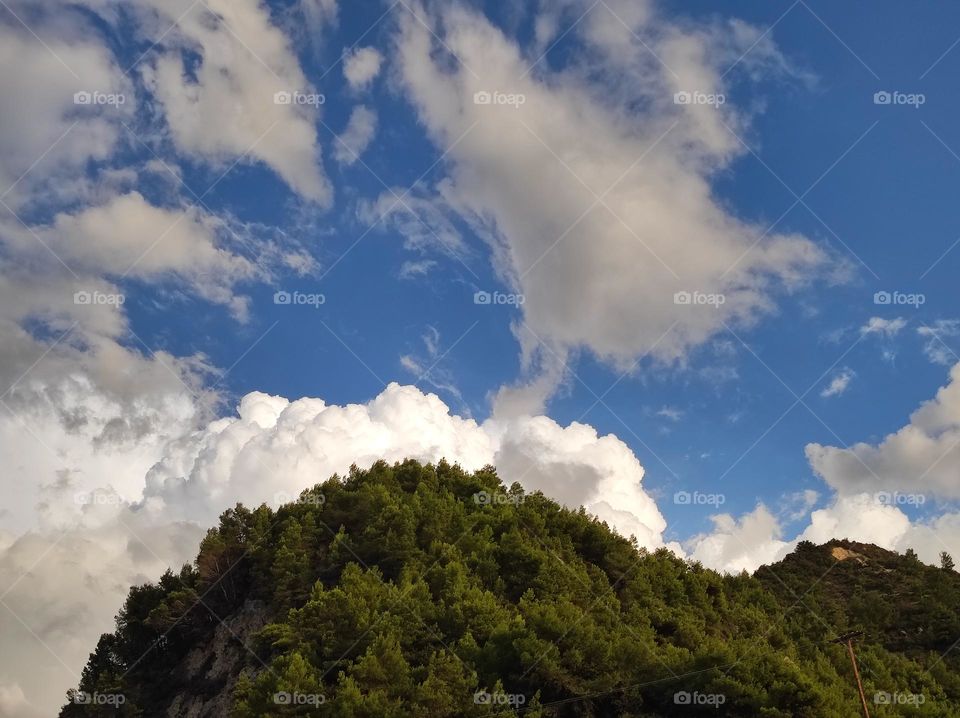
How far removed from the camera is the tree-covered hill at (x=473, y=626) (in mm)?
36719

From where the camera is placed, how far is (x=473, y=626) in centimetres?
4278

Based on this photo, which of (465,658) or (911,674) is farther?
(911,674)

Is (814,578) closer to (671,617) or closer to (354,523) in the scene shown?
(671,617)

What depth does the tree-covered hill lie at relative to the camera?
36719mm

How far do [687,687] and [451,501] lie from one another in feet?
93.1

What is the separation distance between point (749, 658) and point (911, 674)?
87.2 feet

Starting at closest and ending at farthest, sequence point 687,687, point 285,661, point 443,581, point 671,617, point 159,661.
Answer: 1. point 687,687
2. point 285,661
3. point 443,581
4. point 671,617
5. point 159,661

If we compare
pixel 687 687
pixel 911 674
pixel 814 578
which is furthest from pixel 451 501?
pixel 814 578

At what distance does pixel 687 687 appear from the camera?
3638 centimetres

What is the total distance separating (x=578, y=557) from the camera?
200 ft

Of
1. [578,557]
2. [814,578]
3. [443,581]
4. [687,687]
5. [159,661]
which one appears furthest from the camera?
[814,578]

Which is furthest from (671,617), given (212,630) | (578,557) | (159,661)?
(159,661)

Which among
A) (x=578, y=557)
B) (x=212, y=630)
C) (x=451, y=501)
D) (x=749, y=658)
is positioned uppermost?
(x=451, y=501)

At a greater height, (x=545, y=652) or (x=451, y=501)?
(x=451, y=501)
